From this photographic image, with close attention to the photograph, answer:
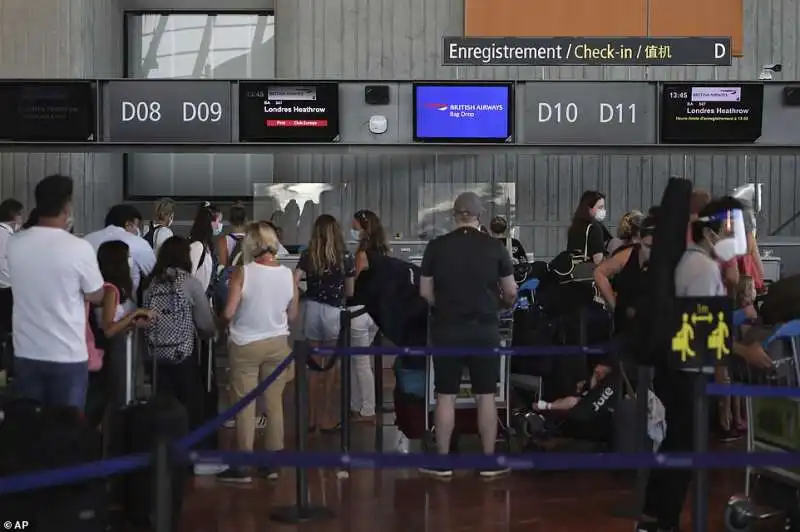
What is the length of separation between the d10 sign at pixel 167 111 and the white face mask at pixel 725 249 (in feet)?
23.7

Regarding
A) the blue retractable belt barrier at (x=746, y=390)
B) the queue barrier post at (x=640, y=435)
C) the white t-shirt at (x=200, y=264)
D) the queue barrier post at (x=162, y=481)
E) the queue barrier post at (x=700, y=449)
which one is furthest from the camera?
the white t-shirt at (x=200, y=264)

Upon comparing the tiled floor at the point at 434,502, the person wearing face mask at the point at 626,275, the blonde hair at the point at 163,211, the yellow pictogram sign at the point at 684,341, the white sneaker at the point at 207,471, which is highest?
the blonde hair at the point at 163,211

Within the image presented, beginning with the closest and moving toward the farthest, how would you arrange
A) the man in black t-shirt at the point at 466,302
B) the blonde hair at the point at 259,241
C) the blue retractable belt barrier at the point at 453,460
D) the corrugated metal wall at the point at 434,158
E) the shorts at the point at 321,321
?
the blue retractable belt barrier at the point at 453,460 < the man in black t-shirt at the point at 466,302 < the blonde hair at the point at 259,241 < the shorts at the point at 321,321 < the corrugated metal wall at the point at 434,158

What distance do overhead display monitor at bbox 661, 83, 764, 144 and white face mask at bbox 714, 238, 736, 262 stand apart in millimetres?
6587

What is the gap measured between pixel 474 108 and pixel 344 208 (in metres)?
6.32

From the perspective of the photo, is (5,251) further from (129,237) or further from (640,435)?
(640,435)

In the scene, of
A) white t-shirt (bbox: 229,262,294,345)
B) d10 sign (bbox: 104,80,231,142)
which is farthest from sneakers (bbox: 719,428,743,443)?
d10 sign (bbox: 104,80,231,142)

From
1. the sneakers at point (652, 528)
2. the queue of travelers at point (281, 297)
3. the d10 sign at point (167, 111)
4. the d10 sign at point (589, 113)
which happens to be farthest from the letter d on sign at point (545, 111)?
the sneakers at point (652, 528)

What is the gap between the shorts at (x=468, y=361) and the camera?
734 cm

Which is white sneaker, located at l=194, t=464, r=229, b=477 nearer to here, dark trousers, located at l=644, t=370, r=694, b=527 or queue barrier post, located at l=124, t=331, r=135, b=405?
queue barrier post, located at l=124, t=331, r=135, b=405

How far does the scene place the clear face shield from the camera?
5555 mm

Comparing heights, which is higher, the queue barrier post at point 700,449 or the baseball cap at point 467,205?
the baseball cap at point 467,205

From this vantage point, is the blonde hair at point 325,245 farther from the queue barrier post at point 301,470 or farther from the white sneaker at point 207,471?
the queue barrier post at point 301,470

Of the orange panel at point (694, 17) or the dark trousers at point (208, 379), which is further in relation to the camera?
the orange panel at point (694, 17)
